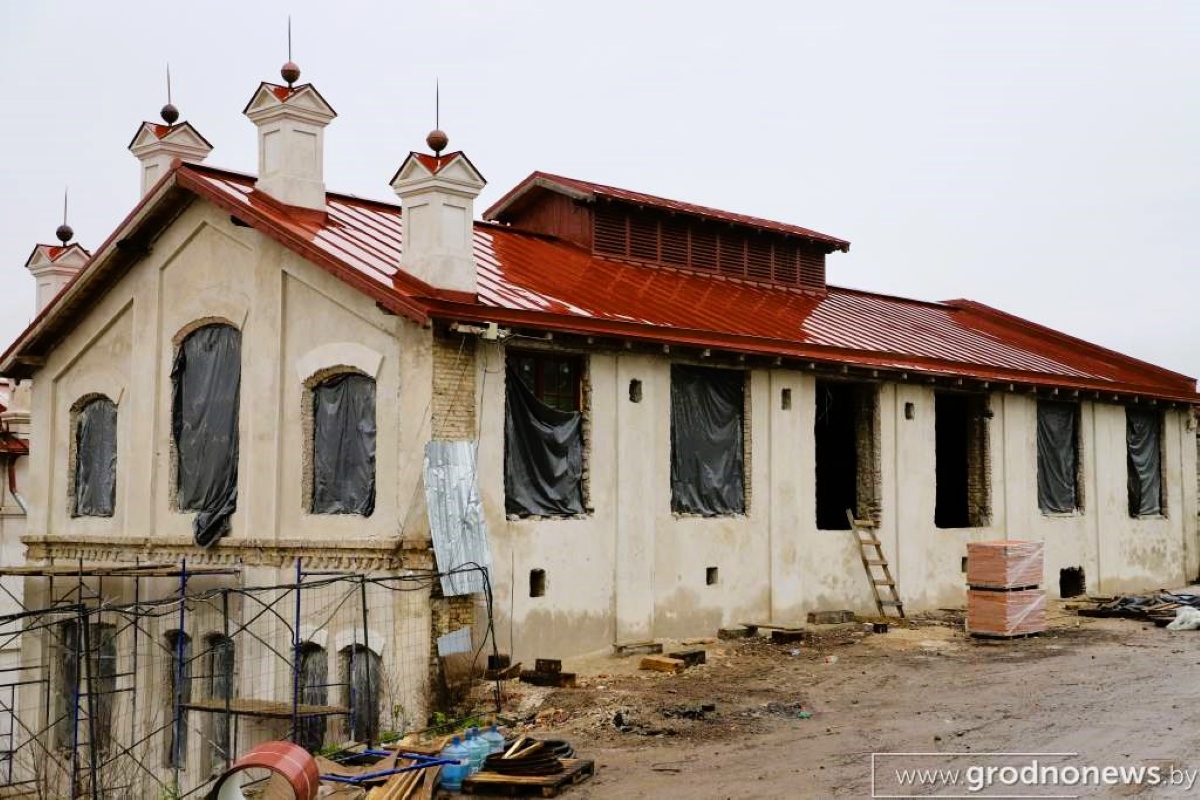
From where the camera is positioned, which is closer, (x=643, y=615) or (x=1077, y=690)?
(x=1077, y=690)

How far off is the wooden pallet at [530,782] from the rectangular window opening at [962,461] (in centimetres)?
1432

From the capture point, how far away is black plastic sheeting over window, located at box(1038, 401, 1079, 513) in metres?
26.2

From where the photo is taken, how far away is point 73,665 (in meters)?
21.0

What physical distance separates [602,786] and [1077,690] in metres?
6.76

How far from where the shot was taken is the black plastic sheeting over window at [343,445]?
1692 centimetres

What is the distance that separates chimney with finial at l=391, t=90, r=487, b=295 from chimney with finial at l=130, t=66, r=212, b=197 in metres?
6.05

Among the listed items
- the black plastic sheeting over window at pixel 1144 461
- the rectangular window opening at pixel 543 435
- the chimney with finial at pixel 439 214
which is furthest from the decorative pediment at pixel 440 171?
the black plastic sheeting over window at pixel 1144 461

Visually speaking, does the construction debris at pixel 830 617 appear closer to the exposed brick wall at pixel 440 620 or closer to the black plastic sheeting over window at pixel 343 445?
the exposed brick wall at pixel 440 620

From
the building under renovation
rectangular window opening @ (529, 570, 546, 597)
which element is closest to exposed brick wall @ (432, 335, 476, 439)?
the building under renovation

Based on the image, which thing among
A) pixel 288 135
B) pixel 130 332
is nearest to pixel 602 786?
pixel 288 135

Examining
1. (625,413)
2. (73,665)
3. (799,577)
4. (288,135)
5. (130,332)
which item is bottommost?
(73,665)

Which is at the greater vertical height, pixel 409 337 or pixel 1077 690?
pixel 409 337

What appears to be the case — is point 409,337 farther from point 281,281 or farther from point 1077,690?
point 1077,690

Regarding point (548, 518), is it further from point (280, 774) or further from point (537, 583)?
point (280, 774)
